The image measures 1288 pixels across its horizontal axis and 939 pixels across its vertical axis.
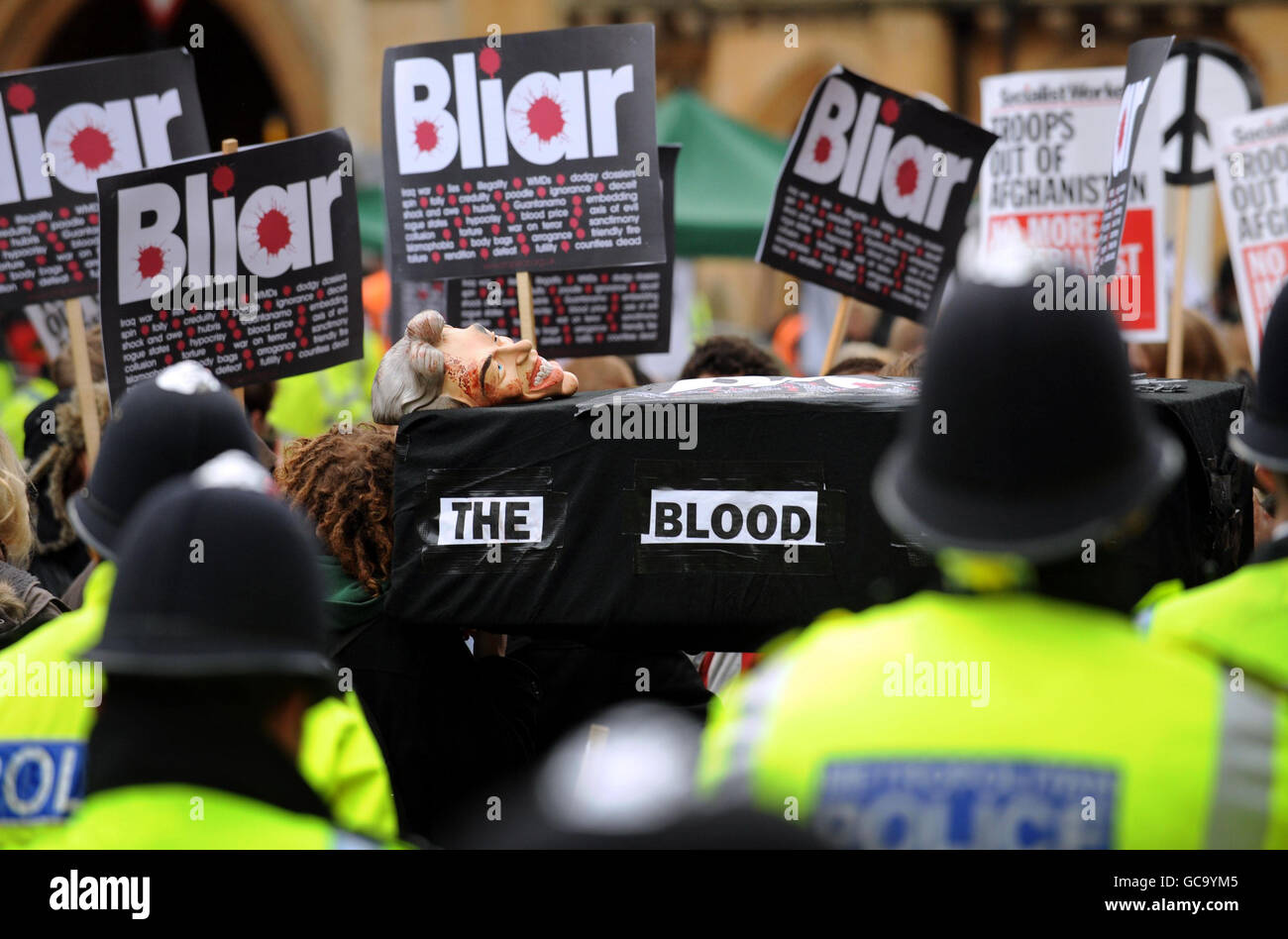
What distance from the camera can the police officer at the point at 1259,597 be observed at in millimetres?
2107

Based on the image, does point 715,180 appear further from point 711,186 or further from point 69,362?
point 69,362

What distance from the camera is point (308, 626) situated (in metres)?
1.79

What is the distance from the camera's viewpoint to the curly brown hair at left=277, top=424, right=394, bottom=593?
10.9 feet

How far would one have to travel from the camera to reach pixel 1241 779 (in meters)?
1.69

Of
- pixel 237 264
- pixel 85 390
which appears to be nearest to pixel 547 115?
pixel 237 264

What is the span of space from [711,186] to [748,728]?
9144 millimetres

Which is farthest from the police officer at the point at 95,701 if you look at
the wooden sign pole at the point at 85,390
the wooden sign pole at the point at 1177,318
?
the wooden sign pole at the point at 1177,318

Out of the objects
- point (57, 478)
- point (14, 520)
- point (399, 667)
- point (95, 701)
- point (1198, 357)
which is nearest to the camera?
point (95, 701)

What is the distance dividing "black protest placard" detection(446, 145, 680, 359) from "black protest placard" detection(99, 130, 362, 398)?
828 mm

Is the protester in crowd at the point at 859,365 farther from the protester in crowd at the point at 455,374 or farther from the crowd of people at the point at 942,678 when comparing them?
the crowd of people at the point at 942,678

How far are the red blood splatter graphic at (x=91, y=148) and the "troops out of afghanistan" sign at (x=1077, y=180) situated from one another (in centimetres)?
288

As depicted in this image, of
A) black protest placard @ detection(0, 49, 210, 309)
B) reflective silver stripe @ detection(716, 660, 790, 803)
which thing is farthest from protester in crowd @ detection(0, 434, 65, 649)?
reflective silver stripe @ detection(716, 660, 790, 803)

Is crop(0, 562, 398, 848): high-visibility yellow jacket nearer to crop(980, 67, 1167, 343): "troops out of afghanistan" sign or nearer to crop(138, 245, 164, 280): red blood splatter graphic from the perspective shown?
crop(138, 245, 164, 280): red blood splatter graphic

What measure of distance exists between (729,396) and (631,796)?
2.05 m
